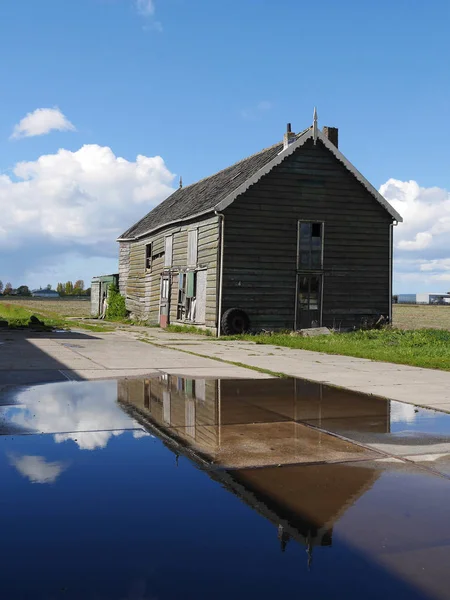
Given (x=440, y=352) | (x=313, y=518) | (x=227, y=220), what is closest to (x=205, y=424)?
(x=313, y=518)

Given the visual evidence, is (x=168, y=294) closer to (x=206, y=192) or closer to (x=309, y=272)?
(x=206, y=192)

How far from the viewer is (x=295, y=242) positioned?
24.0 meters

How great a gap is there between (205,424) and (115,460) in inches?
67.8

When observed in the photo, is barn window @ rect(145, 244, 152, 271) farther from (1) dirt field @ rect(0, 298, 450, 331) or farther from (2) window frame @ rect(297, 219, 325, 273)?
(2) window frame @ rect(297, 219, 325, 273)

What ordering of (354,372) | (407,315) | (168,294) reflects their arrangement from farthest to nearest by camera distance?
(407,315) → (168,294) → (354,372)

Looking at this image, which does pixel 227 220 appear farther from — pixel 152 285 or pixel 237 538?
pixel 237 538

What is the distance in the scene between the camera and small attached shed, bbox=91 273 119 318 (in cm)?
Answer: 3878

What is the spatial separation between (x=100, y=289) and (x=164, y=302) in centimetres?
1302

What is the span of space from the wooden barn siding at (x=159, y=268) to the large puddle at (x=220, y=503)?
16.4 metres

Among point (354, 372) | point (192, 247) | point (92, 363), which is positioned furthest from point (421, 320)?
point (92, 363)

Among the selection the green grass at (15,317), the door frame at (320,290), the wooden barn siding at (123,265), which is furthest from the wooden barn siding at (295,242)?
the wooden barn siding at (123,265)

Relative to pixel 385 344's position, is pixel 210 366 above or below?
below

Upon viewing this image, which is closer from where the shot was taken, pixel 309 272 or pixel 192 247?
pixel 309 272

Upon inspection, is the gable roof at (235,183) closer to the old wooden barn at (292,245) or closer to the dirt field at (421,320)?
the old wooden barn at (292,245)
